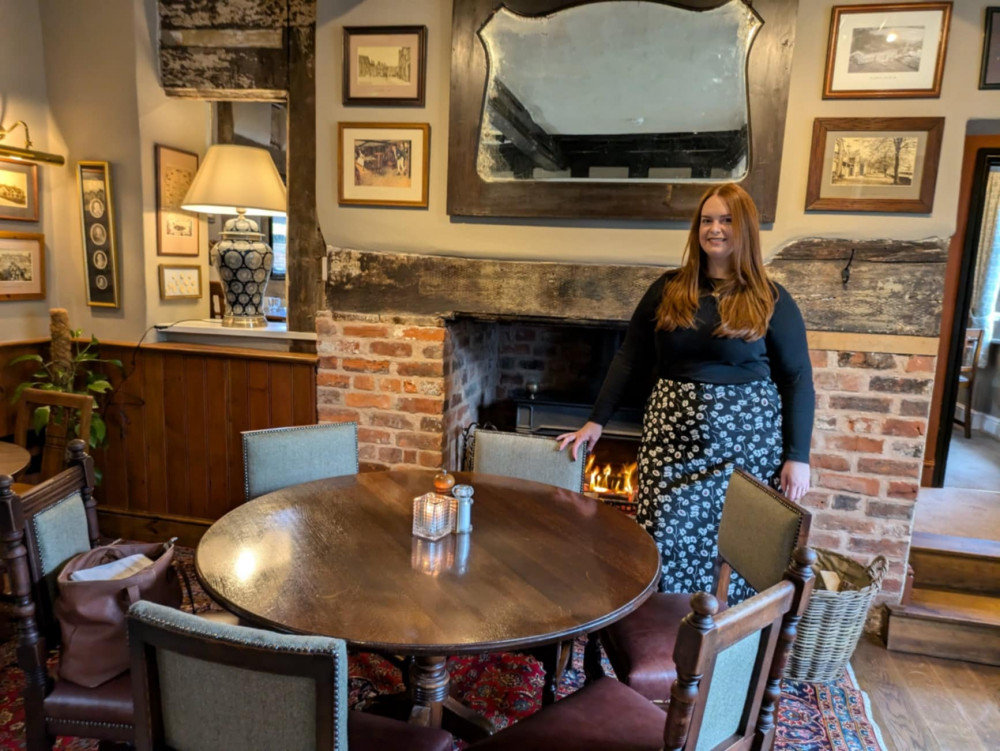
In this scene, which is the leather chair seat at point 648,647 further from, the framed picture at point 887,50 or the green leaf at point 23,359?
the green leaf at point 23,359

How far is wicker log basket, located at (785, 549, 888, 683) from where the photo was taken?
7.18 feet

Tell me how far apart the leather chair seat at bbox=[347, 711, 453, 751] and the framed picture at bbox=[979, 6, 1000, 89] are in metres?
2.56

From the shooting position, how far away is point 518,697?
214 cm

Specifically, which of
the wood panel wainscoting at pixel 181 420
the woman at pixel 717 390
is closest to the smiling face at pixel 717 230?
the woman at pixel 717 390

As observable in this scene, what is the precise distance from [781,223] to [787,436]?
82 centimetres

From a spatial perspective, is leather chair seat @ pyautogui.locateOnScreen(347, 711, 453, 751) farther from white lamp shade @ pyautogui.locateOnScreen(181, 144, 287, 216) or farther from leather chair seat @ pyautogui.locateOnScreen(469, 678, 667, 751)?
white lamp shade @ pyautogui.locateOnScreen(181, 144, 287, 216)

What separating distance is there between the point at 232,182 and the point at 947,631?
3.35m

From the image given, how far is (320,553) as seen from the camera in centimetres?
148

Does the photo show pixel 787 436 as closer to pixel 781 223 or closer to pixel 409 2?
pixel 781 223

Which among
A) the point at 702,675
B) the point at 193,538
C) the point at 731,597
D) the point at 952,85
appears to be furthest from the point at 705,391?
the point at 193,538

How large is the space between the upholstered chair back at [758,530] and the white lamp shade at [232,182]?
2.32m

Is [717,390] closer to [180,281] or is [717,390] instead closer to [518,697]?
[518,697]

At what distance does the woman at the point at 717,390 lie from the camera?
6.42ft

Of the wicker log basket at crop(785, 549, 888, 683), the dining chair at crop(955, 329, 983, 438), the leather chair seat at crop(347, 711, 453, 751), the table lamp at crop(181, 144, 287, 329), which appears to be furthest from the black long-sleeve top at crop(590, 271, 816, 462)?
the dining chair at crop(955, 329, 983, 438)
